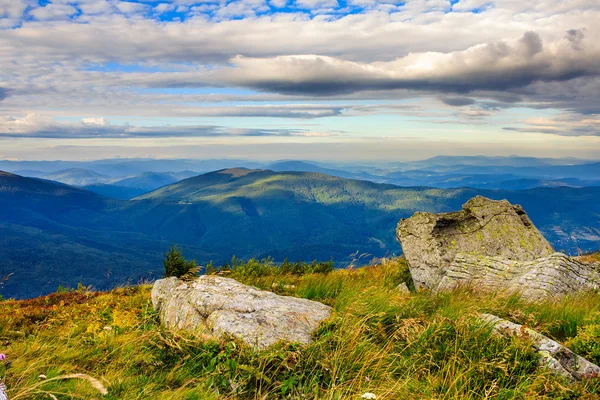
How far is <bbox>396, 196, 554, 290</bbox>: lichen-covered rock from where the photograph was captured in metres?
13.7

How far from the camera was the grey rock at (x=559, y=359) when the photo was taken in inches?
205

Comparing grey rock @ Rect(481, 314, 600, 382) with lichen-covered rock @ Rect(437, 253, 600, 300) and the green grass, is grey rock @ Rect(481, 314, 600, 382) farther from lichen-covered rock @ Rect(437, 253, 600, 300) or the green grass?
lichen-covered rock @ Rect(437, 253, 600, 300)

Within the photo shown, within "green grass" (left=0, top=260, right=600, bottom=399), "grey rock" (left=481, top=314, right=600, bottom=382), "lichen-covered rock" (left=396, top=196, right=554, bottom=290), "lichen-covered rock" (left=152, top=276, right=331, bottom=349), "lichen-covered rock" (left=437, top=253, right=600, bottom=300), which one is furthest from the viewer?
"lichen-covered rock" (left=396, top=196, right=554, bottom=290)

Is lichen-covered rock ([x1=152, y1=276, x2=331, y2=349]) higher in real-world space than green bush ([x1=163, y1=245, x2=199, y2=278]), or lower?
higher

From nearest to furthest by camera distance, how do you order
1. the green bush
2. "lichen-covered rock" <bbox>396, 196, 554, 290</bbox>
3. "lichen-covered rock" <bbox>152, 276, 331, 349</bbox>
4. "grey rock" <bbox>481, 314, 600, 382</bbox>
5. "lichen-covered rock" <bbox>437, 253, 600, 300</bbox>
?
"grey rock" <bbox>481, 314, 600, 382</bbox>
"lichen-covered rock" <bbox>152, 276, 331, 349</bbox>
"lichen-covered rock" <bbox>437, 253, 600, 300</bbox>
"lichen-covered rock" <bbox>396, 196, 554, 290</bbox>
the green bush

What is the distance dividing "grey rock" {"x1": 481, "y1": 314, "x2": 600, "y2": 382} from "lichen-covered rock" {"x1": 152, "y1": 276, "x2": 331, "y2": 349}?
3256mm

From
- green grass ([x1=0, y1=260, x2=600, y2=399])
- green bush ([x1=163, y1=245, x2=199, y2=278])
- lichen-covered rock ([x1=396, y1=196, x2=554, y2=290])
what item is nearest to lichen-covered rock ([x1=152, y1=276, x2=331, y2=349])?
green grass ([x1=0, y1=260, x2=600, y2=399])

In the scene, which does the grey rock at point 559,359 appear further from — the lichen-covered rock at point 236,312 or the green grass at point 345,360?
the lichen-covered rock at point 236,312

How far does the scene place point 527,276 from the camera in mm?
9758

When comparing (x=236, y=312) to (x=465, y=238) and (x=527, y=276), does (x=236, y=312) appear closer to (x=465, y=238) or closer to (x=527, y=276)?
(x=527, y=276)

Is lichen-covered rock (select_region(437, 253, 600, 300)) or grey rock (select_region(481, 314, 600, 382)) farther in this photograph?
lichen-covered rock (select_region(437, 253, 600, 300))

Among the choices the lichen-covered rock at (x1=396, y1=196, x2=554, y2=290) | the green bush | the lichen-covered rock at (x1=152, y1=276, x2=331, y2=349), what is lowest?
the green bush

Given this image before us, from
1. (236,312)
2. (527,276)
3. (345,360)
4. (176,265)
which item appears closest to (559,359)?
(345,360)

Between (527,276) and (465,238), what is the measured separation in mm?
5022
